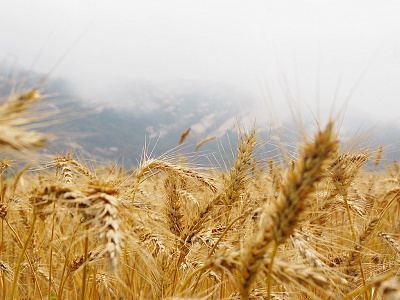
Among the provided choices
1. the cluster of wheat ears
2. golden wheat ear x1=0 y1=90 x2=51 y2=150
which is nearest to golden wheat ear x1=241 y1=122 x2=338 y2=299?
the cluster of wheat ears

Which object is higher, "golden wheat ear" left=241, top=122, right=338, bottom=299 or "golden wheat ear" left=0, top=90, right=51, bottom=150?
"golden wheat ear" left=0, top=90, right=51, bottom=150

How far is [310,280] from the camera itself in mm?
873

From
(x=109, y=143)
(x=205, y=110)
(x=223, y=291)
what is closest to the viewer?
(x=223, y=291)

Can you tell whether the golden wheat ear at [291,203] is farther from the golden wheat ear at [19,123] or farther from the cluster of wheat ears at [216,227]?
the golden wheat ear at [19,123]

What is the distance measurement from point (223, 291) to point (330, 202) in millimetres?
1081

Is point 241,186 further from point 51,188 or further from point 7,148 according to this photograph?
point 7,148

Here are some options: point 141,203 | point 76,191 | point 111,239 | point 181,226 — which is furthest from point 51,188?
point 181,226

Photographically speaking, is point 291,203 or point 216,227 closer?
point 291,203

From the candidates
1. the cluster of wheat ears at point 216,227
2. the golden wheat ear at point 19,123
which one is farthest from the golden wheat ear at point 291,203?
the golden wheat ear at point 19,123

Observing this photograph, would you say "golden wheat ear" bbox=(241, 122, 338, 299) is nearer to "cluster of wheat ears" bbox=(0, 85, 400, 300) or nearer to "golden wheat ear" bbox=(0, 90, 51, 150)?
"cluster of wheat ears" bbox=(0, 85, 400, 300)

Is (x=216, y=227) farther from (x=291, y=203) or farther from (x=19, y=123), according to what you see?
(x=19, y=123)

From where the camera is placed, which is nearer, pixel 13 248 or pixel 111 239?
pixel 111 239

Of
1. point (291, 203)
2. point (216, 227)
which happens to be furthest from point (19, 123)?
point (216, 227)

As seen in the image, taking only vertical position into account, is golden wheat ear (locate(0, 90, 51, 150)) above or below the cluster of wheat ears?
above
